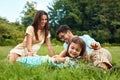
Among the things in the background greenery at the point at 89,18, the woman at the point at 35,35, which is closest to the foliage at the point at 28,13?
the background greenery at the point at 89,18

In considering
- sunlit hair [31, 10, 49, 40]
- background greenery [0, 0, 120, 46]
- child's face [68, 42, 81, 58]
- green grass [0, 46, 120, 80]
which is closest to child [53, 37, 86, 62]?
child's face [68, 42, 81, 58]

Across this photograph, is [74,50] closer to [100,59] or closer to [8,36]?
[100,59]

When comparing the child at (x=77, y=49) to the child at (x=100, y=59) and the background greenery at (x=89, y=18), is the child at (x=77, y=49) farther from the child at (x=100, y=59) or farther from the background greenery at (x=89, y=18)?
the background greenery at (x=89, y=18)

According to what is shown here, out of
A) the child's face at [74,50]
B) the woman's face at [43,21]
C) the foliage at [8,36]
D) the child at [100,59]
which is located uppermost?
the woman's face at [43,21]

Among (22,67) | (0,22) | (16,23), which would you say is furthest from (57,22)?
(22,67)

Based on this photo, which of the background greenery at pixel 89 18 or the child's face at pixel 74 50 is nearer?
the child's face at pixel 74 50

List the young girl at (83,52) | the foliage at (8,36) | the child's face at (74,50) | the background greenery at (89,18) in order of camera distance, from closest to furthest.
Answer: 1. the young girl at (83,52)
2. the child's face at (74,50)
3. the foliage at (8,36)
4. the background greenery at (89,18)

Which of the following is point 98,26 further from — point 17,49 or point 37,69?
point 37,69

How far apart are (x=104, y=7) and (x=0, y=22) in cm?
1727

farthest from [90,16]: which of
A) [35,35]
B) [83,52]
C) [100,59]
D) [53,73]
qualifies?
[53,73]

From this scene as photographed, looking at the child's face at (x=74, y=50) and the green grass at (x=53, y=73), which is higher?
the child's face at (x=74, y=50)

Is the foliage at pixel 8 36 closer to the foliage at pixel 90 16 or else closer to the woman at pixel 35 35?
the foliage at pixel 90 16

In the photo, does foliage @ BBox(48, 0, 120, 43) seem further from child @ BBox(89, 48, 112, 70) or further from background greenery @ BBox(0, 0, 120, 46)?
child @ BBox(89, 48, 112, 70)

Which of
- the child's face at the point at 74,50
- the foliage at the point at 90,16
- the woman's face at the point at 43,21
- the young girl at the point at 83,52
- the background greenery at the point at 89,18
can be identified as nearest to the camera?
the young girl at the point at 83,52
